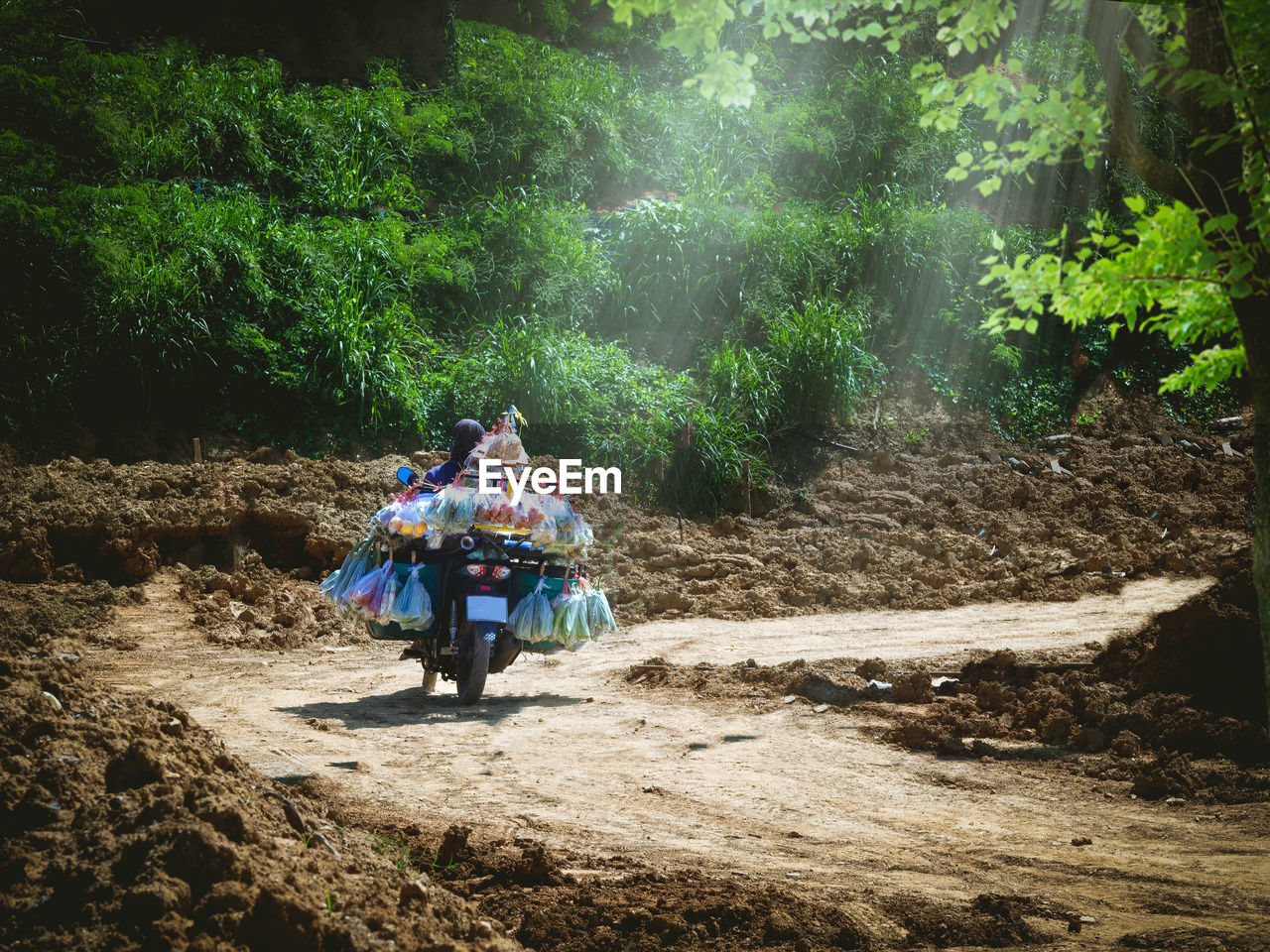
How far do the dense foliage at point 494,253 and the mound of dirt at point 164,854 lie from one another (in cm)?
867

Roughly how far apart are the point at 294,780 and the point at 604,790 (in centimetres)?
144

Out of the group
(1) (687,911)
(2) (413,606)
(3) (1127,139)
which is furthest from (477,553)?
(3) (1127,139)

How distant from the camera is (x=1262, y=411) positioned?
3051 mm

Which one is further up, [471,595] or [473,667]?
[471,595]

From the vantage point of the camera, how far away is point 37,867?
7.42 feet

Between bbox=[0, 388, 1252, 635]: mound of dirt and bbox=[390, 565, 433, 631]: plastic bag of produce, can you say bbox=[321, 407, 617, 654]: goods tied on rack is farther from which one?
bbox=[0, 388, 1252, 635]: mound of dirt

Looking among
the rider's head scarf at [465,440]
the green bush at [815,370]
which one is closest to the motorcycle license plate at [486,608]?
the rider's head scarf at [465,440]

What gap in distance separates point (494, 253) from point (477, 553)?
9928 millimetres

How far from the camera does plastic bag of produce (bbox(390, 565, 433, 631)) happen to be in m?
6.00

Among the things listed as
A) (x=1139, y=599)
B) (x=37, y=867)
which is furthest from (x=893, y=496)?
(x=37, y=867)

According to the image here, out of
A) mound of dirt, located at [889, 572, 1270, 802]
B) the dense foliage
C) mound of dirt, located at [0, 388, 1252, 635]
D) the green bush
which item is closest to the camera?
mound of dirt, located at [889, 572, 1270, 802]

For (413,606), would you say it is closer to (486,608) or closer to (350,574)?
(486,608)

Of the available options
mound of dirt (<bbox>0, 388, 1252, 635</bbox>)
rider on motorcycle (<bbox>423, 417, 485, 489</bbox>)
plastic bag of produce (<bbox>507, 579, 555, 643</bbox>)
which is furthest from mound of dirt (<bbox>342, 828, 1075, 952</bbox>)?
mound of dirt (<bbox>0, 388, 1252, 635</bbox>)

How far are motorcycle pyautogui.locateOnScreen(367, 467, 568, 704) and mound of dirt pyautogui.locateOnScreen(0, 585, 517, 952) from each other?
106 inches
